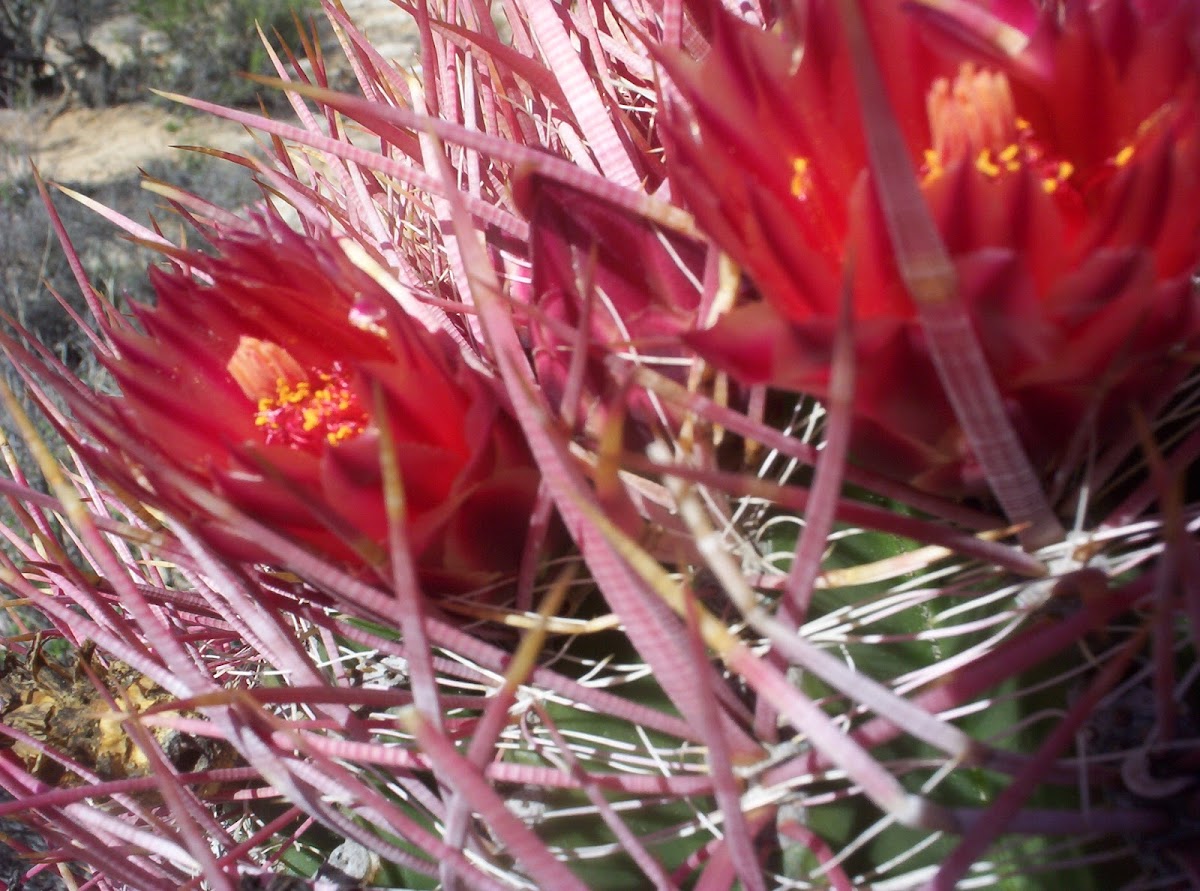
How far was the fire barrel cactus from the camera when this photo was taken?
1.01 feet

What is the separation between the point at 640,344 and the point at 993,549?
14cm

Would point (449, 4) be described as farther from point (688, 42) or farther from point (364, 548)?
point (364, 548)

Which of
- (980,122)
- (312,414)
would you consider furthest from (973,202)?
(312,414)

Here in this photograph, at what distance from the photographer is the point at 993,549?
1.12 ft

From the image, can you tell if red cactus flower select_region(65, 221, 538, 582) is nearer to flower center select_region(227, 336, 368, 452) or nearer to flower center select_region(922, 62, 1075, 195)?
flower center select_region(227, 336, 368, 452)

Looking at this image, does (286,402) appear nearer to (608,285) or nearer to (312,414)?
(312,414)

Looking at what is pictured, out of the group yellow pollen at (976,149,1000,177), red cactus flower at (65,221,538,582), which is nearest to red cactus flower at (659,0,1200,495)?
yellow pollen at (976,149,1000,177)

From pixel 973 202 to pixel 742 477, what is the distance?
106 mm

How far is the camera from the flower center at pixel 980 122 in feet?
1.18

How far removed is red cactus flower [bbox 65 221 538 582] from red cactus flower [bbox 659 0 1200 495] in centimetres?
12

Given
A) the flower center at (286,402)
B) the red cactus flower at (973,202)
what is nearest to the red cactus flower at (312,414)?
the flower center at (286,402)

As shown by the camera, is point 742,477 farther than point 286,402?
No

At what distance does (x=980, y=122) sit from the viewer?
1.19 ft

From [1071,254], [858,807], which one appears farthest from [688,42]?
[858,807]
